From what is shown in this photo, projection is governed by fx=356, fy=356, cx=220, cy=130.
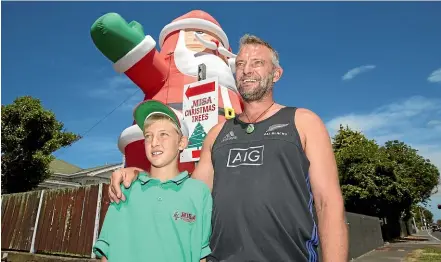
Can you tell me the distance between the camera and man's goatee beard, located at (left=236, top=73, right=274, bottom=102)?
2.37 m

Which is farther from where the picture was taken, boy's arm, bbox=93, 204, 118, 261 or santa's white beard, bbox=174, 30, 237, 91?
santa's white beard, bbox=174, 30, 237, 91

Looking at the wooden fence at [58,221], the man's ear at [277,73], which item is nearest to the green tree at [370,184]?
the wooden fence at [58,221]

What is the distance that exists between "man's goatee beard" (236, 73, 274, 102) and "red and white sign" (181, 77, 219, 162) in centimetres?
345

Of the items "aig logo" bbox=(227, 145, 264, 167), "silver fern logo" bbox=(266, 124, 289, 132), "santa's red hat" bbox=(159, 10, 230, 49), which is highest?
"santa's red hat" bbox=(159, 10, 230, 49)

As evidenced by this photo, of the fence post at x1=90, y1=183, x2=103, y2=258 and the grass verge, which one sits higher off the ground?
the fence post at x1=90, y1=183, x2=103, y2=258

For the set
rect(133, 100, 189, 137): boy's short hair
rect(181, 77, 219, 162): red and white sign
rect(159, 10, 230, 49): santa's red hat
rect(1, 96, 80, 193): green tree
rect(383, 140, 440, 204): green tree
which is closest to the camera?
rect(133, 100, 189, 137): boy's short hair

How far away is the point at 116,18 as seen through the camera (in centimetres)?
576

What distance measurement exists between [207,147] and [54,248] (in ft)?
27.4

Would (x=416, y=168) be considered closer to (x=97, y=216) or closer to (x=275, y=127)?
(x=97, y=216)

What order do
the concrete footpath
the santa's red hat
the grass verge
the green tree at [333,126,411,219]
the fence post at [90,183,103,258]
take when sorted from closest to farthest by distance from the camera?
the santa's red hat, the fence post at [90,183,103,258], the grass verge, the concrete footpath, the green tree at [333,126,411,219]

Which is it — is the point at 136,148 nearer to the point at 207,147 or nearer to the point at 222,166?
the point at 207,147

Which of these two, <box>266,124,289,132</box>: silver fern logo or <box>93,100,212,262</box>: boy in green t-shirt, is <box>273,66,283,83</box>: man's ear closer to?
<box>266,124,289,132</box>: silver fern logo

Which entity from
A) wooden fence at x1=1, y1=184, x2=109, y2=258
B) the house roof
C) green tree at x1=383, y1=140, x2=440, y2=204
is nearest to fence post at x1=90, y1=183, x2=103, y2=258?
wooden fence at x1=1, y1=184, x2=109, y2=258

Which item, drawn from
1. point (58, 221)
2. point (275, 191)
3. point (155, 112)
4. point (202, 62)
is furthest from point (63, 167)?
point (275, 191)
